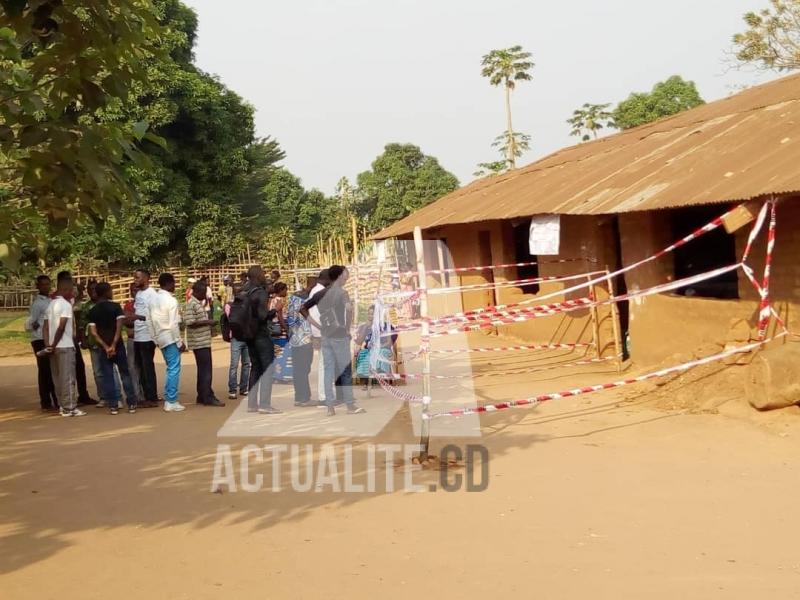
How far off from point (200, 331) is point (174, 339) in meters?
0.34

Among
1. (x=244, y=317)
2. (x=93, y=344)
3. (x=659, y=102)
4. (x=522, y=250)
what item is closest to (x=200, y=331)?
(x=244, y=317)

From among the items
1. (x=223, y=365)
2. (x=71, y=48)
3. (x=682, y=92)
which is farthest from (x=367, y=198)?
(x=71, y=48)

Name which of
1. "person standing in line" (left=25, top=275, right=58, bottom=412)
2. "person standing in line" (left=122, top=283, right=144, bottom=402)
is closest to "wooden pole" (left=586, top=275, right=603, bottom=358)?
"person standing in line" (left=122, top=283, right=144, bottom=402)

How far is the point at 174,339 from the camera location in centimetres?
962

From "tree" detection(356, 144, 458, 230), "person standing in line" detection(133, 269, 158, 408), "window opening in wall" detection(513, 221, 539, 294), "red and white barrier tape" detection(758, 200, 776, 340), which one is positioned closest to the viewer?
"red and white barrier tape" detection(758, 200, 776, 340)

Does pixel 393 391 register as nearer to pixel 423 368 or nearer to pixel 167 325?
pixel 167 325

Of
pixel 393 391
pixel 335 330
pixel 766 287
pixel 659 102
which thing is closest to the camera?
pixel 766 287

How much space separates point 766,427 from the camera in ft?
23.4

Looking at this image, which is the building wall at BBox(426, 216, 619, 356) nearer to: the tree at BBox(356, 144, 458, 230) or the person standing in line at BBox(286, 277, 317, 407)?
the person standing in line at BBox(286, 277, 317, 407)

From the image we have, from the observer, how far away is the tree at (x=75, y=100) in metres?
3.97

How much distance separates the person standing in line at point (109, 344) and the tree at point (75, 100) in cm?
539

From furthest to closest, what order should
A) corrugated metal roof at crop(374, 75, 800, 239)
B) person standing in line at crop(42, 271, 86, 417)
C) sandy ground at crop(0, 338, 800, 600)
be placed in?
person standing in line at crop(42, 271, 86, 417)
corrugated metal roof at crop(374, 75, 800, 239)
sandy ground at crop(0, 338, 800, 600)

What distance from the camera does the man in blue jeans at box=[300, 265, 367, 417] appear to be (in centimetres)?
855

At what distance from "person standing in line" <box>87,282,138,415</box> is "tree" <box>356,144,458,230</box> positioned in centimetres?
3373
